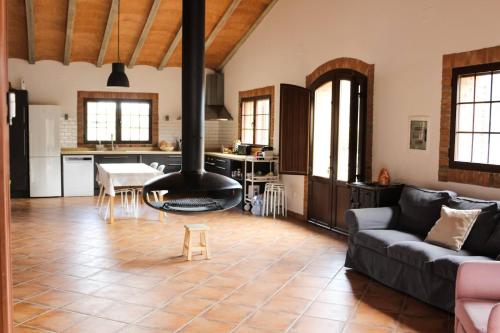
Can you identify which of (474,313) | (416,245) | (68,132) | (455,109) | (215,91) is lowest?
(474,313)

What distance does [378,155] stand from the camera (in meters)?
7.22

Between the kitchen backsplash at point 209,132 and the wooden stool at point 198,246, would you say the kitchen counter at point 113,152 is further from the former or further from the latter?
the wooden stool at point 198,246

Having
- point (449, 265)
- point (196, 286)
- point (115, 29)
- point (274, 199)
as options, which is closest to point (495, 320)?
point (449, 265)

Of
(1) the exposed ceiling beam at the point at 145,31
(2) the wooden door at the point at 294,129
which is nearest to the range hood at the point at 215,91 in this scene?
(1) the exposed ceiling beam at the point at 145,31

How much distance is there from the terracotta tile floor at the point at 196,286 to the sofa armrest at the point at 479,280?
0.77 meters

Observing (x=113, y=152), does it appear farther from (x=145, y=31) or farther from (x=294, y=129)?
(x=294, y=129)

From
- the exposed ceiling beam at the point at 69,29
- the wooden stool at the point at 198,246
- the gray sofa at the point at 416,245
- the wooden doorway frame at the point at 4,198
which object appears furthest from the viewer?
the exposed ceiling beam at the point at 69,29

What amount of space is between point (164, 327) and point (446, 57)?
14.0 feet

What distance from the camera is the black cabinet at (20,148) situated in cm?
1085

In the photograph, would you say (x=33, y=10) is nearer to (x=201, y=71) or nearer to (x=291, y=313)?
(x=201, y=71)

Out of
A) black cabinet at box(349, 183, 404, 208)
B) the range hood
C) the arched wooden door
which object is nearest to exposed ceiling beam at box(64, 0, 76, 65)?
the range hood

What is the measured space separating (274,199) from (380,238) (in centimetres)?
410

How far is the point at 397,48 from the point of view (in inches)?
267

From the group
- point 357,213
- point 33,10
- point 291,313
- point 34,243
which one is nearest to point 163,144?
point 33,10
